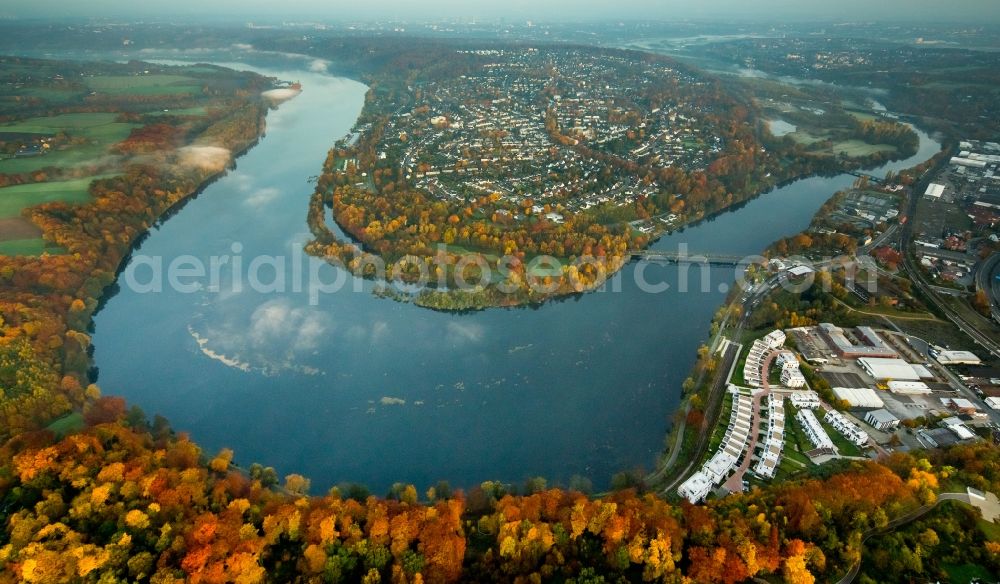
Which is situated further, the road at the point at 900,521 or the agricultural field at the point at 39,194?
the agricultural field at the point at 39,194

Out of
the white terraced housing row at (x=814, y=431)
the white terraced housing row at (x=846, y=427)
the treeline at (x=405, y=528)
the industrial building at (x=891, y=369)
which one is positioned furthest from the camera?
the industrial building at (x=891, y=369)

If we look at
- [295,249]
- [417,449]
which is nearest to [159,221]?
[295,249]

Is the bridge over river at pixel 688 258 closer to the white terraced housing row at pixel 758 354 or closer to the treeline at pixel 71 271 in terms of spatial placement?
the white terraced housing row at pixel 758 354

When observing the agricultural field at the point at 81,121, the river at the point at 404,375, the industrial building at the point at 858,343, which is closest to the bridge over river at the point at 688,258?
the river at the point at 404,375

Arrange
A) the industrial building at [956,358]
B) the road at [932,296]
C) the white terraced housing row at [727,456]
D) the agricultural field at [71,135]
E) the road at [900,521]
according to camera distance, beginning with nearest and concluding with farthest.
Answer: the road at [900,521], the white terraced housing row at [727,456], the industrial building at [956,358], the road at [932,296], the agricultural field at [71,135]

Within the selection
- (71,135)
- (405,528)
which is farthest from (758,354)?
(71,135)

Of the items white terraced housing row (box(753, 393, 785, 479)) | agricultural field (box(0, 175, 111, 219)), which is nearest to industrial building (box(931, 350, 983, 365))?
white terraced housing row (box(753, 393, 785, 479))

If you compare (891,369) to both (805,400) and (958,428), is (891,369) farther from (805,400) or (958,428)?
(805,400)
